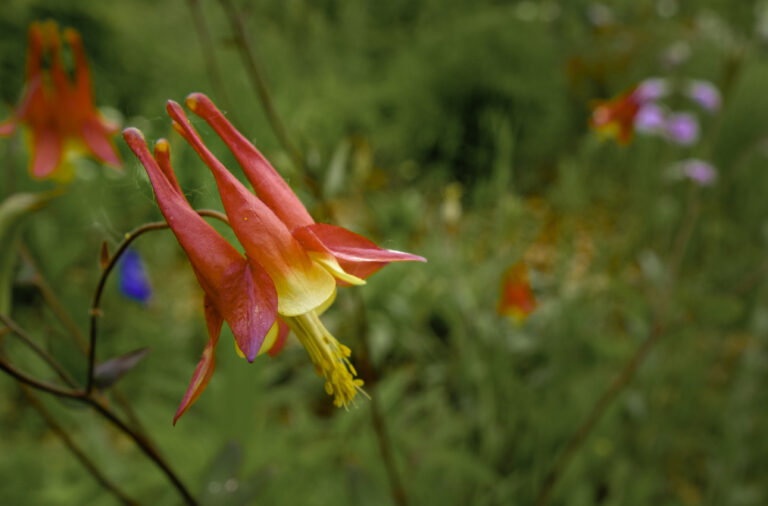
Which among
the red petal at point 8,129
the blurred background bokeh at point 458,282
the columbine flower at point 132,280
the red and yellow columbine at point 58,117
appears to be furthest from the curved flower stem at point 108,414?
the columbine flower at point 132,280

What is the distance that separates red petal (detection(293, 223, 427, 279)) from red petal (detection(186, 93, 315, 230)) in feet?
0.06

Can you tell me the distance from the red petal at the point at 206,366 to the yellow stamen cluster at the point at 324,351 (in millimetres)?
51

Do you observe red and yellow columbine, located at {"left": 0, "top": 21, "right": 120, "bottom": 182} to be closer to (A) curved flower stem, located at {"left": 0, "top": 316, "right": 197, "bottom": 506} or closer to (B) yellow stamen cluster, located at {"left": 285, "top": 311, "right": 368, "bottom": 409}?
(A) curved flower stem, located at {"left": 0, "top": 316, "right": 197, "bottom": 506}

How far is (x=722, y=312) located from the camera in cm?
86

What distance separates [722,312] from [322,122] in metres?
2.36

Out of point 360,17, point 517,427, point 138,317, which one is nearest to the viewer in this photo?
point 517,427

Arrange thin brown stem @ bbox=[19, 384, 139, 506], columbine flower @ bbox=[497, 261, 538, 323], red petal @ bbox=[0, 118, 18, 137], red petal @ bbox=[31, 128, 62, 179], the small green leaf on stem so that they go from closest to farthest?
the small green leaf on stem, thin brown stem @ bbox=[19, 384, 139, 506], red petal @ bbox=[0, 118, 18, 137], red petal @ bbox=[31, 128, 62, 179], columbine flower @ bbox=[497, 261, 538, 323]

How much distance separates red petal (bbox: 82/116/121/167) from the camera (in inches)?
34.5

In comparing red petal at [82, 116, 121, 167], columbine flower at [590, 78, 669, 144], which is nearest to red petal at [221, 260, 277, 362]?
red petal at [82, 116, 121, 167]

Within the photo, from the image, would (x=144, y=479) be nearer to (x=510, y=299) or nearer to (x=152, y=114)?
(x=510, y=299)

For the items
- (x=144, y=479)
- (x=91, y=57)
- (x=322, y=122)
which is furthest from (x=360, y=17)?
(x=144, y=479)

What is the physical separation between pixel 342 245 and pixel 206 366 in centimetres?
10

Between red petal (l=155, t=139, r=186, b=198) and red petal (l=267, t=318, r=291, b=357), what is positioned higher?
red petal (l=155, t=139, r=186, b=198)

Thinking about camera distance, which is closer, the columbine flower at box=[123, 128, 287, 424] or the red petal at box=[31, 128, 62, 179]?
the columbine flower at box=[123, 128, 287, 424]
